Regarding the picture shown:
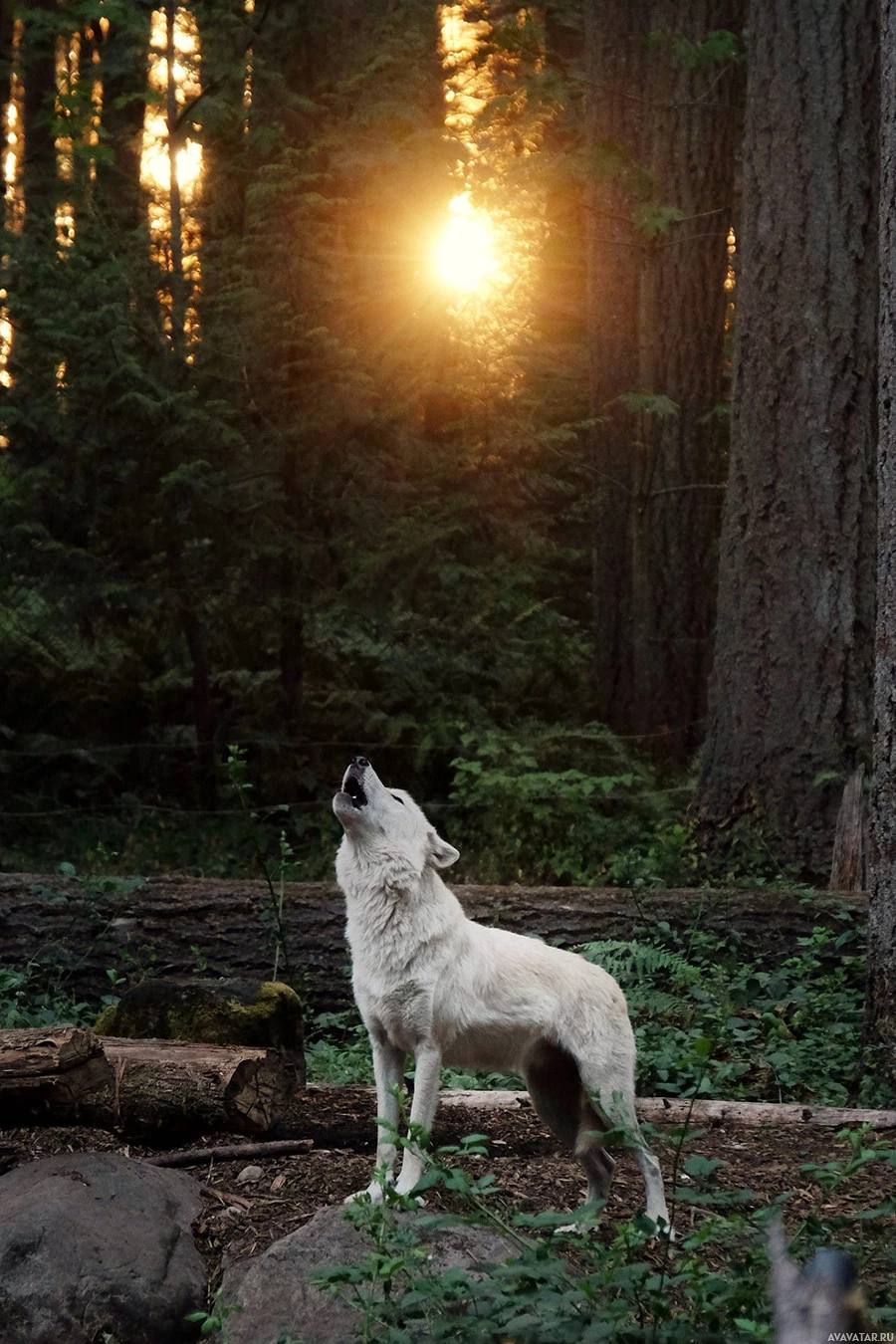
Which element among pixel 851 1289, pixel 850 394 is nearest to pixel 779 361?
pixel 850 394

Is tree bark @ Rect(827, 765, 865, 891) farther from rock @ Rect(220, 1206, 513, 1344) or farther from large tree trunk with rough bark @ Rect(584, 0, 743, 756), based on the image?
rock @ Rect(220, 1206, 513, 1344)

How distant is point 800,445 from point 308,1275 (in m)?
8.07

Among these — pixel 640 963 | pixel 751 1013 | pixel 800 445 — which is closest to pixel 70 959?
pixel 640 963

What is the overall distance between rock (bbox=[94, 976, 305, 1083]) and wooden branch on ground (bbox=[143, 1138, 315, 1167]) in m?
0.72

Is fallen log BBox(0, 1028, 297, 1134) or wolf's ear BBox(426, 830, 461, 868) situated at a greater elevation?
wolf's ear BBox(426, 830, 461, 868)

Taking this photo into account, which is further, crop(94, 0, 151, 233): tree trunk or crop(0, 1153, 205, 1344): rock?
crop(94, 0, 151, 233): tree trunk

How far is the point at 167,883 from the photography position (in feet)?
28.6

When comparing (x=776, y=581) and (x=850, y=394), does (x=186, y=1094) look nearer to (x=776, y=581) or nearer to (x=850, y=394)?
(x=776, y=581)

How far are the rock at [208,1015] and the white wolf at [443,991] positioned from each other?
1383 millimetres

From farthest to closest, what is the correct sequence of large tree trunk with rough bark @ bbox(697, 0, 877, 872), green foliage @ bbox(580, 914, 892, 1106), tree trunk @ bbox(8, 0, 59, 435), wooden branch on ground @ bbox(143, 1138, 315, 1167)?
tree trunk @ bbox(8, 0, 59, 435)
large tree trunk with rough bark @ bbox(697, 0, 877, 872)
green foliage @ bbox(580, 914, 892, 1106)
wooden branch on ground @ bbox(143, 1138, 315, 1167)

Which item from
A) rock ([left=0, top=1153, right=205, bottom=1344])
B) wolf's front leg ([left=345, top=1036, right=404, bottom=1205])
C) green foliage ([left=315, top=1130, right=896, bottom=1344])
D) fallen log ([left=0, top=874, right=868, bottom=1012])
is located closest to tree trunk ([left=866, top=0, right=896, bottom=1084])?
fallen log ([left=0, top=874, right=868, bottom=1012])

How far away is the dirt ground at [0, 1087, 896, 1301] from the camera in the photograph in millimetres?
4859

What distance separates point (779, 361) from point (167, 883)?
21.1 ft

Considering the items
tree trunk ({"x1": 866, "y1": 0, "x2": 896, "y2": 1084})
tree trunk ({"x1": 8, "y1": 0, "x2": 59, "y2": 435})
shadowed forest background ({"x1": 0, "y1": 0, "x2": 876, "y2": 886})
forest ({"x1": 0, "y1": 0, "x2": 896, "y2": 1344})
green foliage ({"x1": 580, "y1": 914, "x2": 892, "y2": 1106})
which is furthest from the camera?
tree trunk ({"x1": 8, "y1": 0, "x2": 59, "y2": 435})
